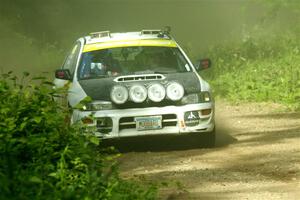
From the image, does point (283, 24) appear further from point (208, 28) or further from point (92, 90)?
point (92, 90)

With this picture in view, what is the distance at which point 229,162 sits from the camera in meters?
10.3

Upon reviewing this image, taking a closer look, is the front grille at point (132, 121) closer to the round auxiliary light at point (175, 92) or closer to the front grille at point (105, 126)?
the front grille at point (105, 126)

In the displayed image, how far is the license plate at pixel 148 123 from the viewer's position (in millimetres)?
11125

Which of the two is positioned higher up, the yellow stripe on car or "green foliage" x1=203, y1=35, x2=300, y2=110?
the yellow stripe on car

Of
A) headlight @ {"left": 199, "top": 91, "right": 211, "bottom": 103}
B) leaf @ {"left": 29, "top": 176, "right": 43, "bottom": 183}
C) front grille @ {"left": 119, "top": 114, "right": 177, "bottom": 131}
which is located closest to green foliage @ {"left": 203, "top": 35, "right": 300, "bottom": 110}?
headlight @ {"left": 199, "top": 91, "right": 211, "bottom": 103}

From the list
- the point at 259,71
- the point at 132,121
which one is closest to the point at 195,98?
the point at 132,121

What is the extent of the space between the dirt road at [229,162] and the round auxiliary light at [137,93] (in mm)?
777

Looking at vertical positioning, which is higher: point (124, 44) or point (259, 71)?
point (124, 44)

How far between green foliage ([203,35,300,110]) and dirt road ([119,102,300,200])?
263 cm

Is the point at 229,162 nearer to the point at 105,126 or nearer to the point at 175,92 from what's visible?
the point at 175,92

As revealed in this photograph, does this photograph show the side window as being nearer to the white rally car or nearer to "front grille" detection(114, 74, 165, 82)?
the white rally car

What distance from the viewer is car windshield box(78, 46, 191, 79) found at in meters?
12.1

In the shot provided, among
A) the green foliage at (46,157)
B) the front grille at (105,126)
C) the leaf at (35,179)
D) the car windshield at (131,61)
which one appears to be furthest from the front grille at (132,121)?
the leaf at (35,179)

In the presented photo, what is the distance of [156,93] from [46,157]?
3.94 m
